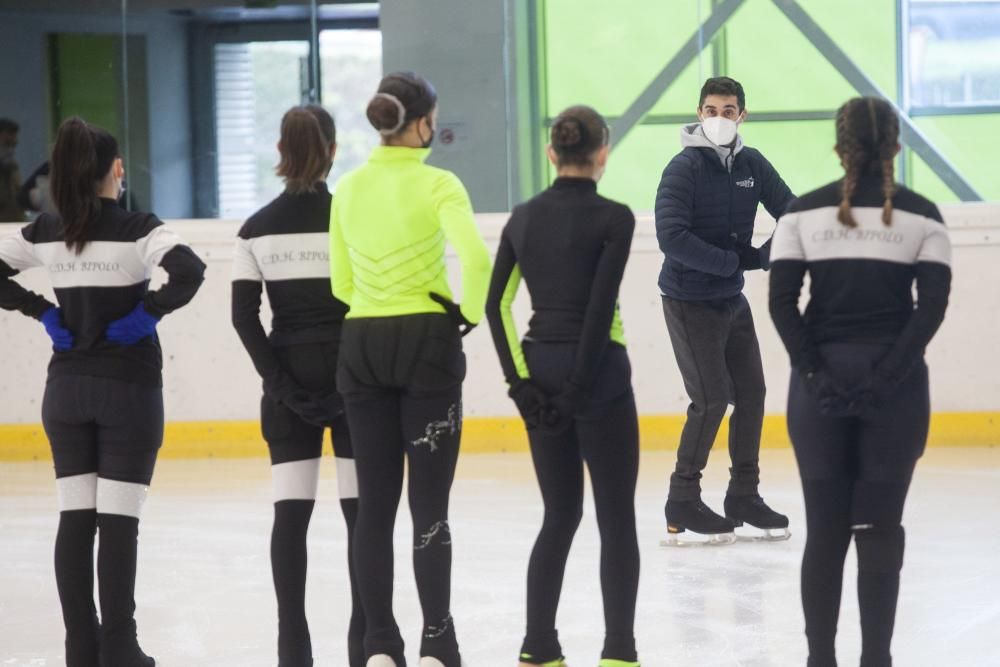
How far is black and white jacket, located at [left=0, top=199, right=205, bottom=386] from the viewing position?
313cm

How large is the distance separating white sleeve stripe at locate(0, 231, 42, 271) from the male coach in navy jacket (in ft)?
6.70

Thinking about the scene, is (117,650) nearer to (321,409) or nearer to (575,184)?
(321,409)

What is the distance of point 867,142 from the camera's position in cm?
283

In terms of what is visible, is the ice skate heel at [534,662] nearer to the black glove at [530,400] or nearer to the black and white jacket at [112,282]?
the black glove at [530,400]

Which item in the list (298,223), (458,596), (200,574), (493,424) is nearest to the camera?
(298,223)

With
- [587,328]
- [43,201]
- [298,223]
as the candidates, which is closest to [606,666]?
[587,328]

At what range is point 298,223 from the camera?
3.15 m

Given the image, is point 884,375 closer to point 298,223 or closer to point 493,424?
point 298,223

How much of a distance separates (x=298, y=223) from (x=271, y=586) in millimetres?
1658

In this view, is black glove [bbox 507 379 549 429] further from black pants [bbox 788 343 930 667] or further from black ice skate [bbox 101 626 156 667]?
black ice skate [bbox 101 626 156 667]

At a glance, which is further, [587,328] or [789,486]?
[789,486]

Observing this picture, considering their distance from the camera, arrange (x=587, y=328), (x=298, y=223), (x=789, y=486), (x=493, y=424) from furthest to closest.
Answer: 1. (x=493, y=424)
2. (x=789, y=486)
3. (x=298, y=223)
4. (x=587, y=328)

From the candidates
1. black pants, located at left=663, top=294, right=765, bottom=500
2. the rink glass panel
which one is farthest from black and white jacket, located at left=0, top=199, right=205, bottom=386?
the rink glass panel

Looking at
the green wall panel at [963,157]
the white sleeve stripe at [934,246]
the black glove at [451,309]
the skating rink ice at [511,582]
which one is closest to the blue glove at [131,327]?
the black glove at [451,309]
